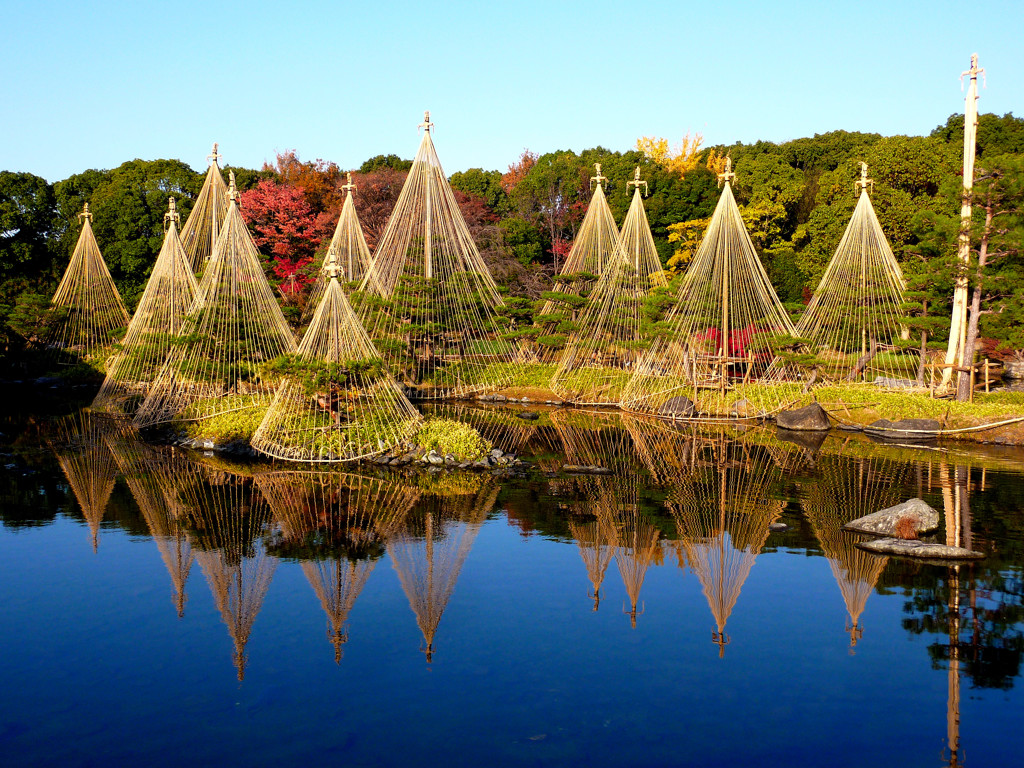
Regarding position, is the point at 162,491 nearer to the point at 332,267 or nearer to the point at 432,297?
the point at 332,267

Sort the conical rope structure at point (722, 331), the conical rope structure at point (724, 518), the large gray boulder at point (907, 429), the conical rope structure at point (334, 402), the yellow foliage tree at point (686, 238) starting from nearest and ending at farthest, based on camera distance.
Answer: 1. the conical rope structure at point (724, 518)
2. the conical rope structure at point (334, 402)
3. the large gray boulder at point (907, 429)
4. the conical rope structure at point (722, 331)
5. the yellow foliage tree at point (686, 238)

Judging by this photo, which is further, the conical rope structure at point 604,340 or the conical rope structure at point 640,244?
the conical rope structure at point 640,244

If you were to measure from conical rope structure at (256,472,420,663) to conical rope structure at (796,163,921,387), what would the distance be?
45.5ft

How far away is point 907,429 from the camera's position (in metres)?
19.4

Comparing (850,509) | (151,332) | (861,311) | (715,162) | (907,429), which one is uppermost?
(715,162)

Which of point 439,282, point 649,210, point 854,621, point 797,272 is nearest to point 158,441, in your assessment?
point 439,282

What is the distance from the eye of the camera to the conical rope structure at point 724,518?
1032 cm

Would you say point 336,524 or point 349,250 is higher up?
point 349,250

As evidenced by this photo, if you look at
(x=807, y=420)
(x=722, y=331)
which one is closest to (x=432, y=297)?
(x=722, y=331)

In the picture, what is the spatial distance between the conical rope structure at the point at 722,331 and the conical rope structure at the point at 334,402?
8523mm

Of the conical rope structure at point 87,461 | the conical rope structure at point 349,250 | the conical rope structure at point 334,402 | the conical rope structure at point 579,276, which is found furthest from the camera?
the conical rope structure at point 349,250

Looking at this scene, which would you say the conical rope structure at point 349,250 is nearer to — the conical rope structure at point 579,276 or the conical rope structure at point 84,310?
the conical rope structure at point 579,276

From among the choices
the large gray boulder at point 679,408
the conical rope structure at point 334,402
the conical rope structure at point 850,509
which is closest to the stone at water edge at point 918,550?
the conical rope structure at point 850,509

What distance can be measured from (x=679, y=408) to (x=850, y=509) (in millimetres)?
9521
